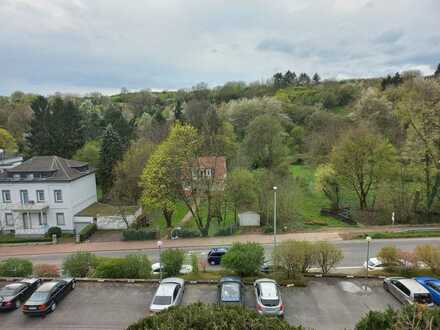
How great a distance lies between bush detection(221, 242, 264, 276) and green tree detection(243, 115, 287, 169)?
86.3ft

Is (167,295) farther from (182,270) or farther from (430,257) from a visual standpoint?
(430,257)

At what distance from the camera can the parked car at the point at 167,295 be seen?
46.5 ft

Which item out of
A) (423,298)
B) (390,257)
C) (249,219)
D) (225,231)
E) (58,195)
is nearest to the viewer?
(423,298)

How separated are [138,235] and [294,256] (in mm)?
16348

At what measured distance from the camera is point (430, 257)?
18.0 metres

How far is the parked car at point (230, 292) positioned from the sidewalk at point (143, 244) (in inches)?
442

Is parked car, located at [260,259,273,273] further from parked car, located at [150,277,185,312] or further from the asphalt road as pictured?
parked car, located at [150,277,185,312]

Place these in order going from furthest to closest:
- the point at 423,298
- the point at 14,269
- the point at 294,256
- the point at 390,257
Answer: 1. the point at 14,269
2. the point at 390,257
3. the point at 294,256
4. the point at 423,298

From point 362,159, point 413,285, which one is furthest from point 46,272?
point 362,159

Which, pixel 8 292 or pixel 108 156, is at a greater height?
pixel 108 156

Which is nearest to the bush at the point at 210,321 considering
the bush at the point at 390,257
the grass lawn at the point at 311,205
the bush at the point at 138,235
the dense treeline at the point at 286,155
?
the bush at the point at 390,257

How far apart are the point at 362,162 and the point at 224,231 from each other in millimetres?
16033

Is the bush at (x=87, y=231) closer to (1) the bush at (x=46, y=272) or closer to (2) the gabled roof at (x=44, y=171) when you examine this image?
(2) the gabled roof at (x=44, y=171)

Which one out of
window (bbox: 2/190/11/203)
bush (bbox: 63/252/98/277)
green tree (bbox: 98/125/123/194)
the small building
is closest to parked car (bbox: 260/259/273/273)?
bush (bbox: 63/252/98/277)
